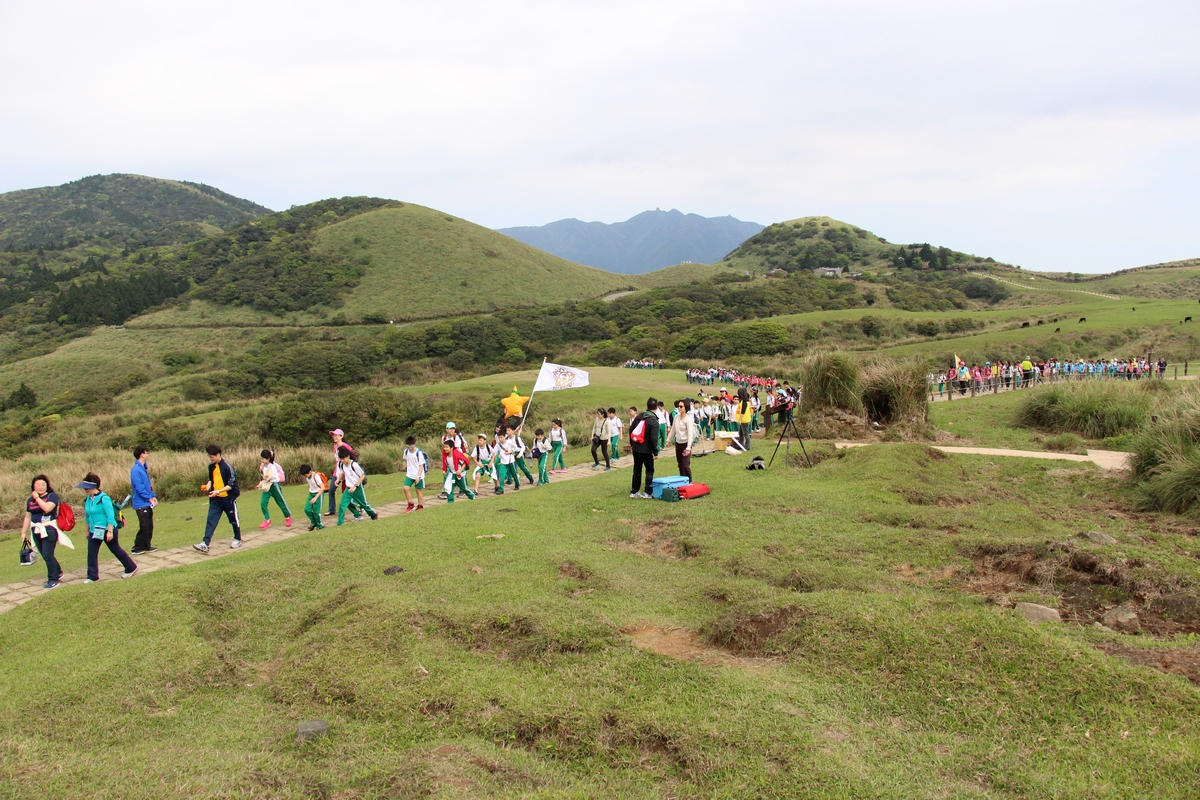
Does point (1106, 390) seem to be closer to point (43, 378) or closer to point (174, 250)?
point (43, 378)

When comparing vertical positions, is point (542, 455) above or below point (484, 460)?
below

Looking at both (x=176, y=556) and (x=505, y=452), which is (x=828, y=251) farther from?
(x=176, y=556)

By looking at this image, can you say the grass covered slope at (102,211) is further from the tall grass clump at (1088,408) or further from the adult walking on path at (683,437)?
the tall grass clump at (1088,408)

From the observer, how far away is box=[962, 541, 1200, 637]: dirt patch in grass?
5.39 metres

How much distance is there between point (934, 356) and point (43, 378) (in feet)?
227

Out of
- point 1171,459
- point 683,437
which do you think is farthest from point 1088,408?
point 683,437

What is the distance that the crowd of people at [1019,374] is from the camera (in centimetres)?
2947

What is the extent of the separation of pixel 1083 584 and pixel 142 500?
1148 centimetres

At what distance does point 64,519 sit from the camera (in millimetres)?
8789

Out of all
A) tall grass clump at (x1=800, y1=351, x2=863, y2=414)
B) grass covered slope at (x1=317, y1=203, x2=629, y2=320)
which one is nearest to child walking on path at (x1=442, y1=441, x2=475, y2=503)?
tall grass clump at (x1=800, y1=351, x2=863, y2=414)

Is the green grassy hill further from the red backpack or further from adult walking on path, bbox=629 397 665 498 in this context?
the red backpack

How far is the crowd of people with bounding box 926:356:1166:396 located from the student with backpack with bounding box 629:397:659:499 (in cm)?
2216

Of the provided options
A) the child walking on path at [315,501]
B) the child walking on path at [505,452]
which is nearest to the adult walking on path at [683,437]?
the child walking on path at [505,452]

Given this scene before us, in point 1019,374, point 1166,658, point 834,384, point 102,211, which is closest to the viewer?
point 1166,658
